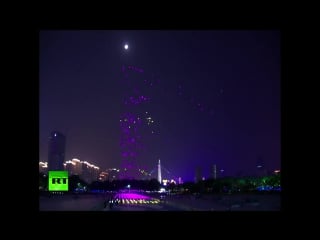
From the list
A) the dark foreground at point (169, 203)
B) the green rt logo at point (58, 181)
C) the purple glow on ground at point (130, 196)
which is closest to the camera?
the dark foreground at point (169, 203)

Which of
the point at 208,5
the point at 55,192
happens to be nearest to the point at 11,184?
the point at 55,192

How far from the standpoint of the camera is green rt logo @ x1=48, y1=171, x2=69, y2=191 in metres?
5.69

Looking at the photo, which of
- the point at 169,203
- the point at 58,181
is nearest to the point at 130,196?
the point at 169,203

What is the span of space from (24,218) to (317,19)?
441 cm

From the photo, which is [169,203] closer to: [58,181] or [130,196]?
[130,196]

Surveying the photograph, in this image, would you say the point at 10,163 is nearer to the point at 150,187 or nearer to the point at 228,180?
the point at 150,187

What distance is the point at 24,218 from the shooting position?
529 cm

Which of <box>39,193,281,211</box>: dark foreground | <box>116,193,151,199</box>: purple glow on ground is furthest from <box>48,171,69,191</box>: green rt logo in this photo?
<box>116,193,151,199</box>: purple glow on ground

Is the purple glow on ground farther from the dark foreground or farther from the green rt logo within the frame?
the green rt logo

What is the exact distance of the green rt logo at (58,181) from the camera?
569cm

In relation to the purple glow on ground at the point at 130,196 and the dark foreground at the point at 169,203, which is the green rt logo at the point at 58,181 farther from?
the purple glow on ground at the point at 130,196

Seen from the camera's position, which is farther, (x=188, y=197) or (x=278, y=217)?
(x=188, y=197)

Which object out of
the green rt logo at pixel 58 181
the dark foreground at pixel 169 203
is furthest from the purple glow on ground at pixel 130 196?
the green rt logo at pixel 58 181

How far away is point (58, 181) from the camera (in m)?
5.73
